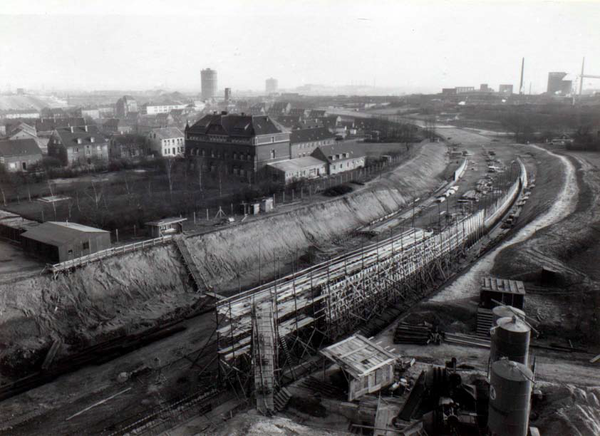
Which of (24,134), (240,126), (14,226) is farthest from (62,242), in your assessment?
(24,134)

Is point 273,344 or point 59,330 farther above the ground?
point 273,344

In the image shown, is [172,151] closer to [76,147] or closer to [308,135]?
[76,147]

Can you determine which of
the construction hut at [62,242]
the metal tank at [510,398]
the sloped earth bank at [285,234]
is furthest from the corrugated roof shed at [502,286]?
the construction hut at [62,242]

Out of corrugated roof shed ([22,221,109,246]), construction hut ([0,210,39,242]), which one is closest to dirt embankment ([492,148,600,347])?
corrugated roof shed ([22,221,109,246])

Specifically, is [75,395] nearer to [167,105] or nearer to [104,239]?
[104,239]

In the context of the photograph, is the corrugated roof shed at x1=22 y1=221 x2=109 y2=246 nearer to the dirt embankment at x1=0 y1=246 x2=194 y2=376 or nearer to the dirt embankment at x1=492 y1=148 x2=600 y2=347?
the dirt embankment at x1=0 y1=246 x2=194 y2=376

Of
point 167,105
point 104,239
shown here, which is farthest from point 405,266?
point 167,105
